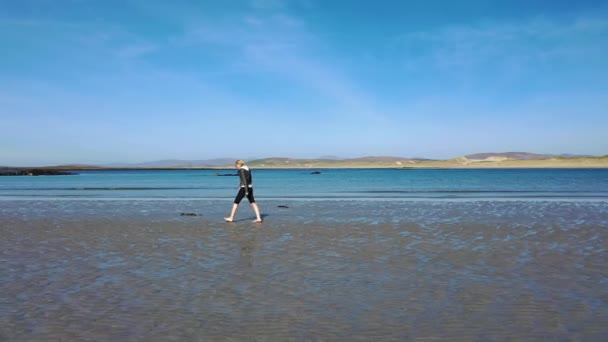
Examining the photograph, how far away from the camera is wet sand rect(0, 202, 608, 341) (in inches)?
258

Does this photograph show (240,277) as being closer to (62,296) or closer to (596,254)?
(62,296)

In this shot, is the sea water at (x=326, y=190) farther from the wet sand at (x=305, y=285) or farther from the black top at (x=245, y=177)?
the wet sand at (x=305, y=285)

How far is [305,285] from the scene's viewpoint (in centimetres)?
892

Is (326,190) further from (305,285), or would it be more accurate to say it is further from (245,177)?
(305,285)

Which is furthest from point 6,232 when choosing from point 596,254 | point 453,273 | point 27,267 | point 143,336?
point 596,254

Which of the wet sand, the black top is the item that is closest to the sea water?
the black top

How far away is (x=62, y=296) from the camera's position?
8117 millimetres

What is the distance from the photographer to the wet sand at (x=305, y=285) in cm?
654

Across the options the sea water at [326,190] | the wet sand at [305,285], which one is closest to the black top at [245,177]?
the wet sand at [305,285]

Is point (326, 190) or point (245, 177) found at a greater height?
point (245, 177)

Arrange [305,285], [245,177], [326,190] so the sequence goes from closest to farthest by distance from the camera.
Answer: [305,285]
[245,177]
[326,190]

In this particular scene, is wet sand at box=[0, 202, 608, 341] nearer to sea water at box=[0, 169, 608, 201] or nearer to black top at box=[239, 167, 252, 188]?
black top at box=[239, 167, 252, 188]

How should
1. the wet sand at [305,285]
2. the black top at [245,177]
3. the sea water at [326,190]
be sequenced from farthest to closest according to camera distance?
the sea water at [326,190] < the black top at [245,177] < the wet sand at [305,285]

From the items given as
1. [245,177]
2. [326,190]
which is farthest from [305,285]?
[326,190]
